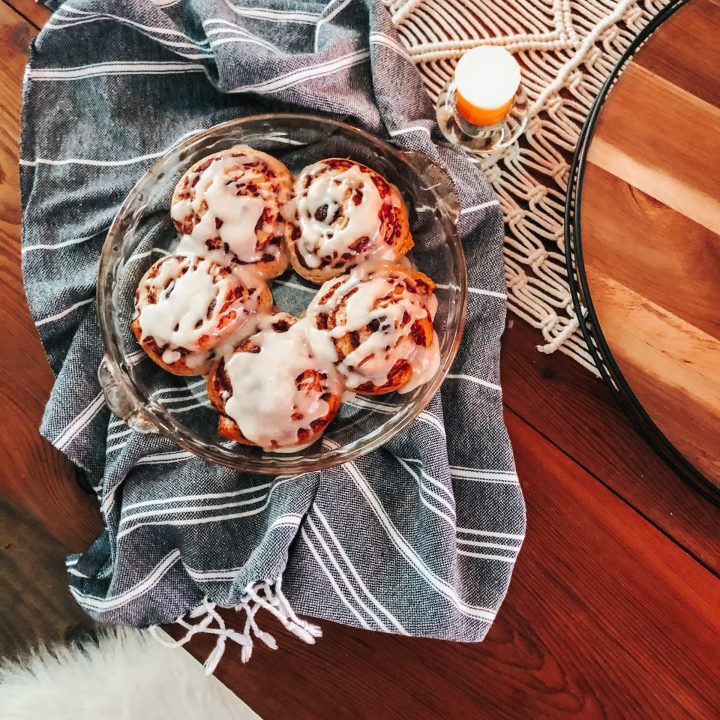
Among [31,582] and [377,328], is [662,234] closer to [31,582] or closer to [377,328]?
[377,328]

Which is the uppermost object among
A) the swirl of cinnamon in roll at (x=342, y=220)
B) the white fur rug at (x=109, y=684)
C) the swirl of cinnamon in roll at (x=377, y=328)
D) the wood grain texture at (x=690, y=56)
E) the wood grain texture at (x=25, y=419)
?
the wood grain texture at (x=690, y=56)

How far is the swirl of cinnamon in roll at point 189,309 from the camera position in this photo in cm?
80

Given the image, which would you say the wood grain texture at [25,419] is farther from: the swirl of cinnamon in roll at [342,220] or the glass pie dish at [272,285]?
the swirl of cinnamon in roll at [342,220]

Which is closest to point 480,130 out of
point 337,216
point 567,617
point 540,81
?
point 540,81

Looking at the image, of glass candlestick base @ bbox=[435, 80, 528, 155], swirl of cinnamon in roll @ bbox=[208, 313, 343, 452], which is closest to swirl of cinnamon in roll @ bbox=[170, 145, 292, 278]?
swirl of cinnamon in roll @ bbox=[208, 313, 343, 452]

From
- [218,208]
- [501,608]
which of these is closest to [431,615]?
[501,608]

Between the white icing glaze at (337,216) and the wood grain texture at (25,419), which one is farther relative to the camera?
the wood grain texture at (25,419)

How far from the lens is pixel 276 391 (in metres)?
0.78

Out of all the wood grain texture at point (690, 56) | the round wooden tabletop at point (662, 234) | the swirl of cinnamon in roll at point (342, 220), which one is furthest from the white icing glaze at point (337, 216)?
the wood grain texture at point (690, 56)

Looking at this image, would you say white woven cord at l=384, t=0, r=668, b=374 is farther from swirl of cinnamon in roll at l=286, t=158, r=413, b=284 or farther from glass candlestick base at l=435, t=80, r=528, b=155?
swirl of cinnamon in roll at l=286, t=158, r=413, b=284

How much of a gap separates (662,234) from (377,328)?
33cm

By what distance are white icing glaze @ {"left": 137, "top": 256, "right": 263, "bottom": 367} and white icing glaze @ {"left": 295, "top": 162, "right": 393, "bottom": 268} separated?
0.31 feet

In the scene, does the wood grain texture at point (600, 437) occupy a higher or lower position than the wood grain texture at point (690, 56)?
lower

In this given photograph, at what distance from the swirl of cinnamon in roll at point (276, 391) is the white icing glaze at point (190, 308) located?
0.03 m
